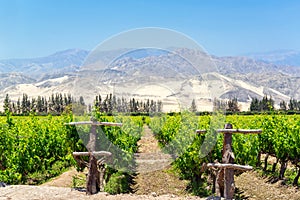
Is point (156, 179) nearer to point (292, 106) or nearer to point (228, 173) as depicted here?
point (228, 173)

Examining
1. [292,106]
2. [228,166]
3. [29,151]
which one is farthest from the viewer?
[292,106]

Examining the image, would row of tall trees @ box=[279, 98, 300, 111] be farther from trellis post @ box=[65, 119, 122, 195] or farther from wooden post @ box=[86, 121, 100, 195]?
wooden post @ box=[86, 121, 100, 195]

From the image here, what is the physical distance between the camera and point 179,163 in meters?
10.2

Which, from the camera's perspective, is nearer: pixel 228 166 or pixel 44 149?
pixel 228 166

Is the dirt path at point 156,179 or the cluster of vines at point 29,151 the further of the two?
the cluster of vines at point 29,151

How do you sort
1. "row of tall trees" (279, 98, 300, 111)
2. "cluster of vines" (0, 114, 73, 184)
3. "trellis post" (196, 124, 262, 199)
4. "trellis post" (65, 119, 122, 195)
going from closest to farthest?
"trellis post" (196, 124, 262, 199)
"trellis post" (65, 119, 122, 195)
"cluster of vines" (0, 114, 73, 184)
"row of tall trees" (279, 98, 300, 111)

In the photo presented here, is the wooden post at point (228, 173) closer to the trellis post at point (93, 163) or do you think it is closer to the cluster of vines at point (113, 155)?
the trellis post at point (93, 163)

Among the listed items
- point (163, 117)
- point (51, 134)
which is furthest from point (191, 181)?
point (163, 117)

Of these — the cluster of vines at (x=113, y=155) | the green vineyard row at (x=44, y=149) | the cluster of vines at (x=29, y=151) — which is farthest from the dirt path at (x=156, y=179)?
the cluster of vines at (x=29, y=151)

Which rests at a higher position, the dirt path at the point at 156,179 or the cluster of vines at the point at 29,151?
the cluster of vines at the point at 29,151

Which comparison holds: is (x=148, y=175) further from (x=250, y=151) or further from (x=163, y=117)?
(x=163, y=117)

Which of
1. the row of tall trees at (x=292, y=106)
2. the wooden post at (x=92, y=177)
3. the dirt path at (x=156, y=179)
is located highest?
the row of tall trees at (x=292, y=106)

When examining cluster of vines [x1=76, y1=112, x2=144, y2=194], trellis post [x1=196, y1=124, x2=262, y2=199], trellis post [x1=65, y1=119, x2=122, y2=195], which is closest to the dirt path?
cluster of vines [x1=76, y1=112, x2=144, y2=194]

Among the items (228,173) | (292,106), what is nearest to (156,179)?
(228,173)
